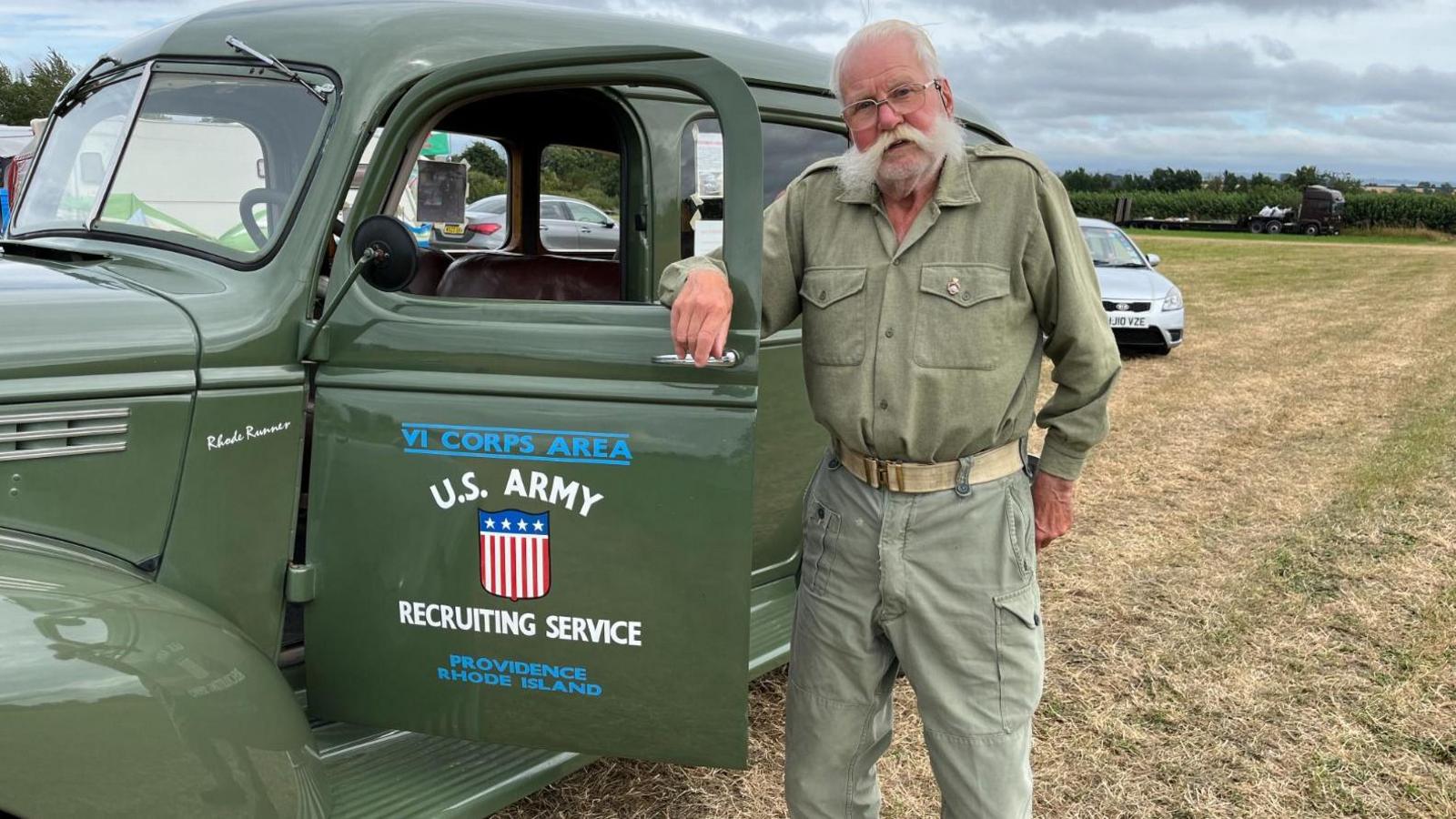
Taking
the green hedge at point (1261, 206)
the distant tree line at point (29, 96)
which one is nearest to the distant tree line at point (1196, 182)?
the green hedge at point (1261, 206)

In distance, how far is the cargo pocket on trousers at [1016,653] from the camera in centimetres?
225

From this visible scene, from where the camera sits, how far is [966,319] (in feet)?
7.23

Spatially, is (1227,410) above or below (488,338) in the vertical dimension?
below

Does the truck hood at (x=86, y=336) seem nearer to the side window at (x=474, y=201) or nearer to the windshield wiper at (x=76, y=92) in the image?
the windshield wiper at (x=76, y=92)

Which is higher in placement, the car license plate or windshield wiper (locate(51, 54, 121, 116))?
windshield wiper (locate(51, 54, 121, 116))

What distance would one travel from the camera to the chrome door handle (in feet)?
7.14

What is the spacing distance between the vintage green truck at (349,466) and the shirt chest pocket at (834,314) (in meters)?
0.21

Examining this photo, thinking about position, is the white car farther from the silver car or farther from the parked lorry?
the parked lorry

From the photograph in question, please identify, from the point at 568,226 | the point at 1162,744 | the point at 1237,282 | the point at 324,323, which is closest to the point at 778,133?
the point at 568,226

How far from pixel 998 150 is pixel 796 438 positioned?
1606mm

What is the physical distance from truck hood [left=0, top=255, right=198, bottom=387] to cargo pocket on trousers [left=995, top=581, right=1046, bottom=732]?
1.74 m

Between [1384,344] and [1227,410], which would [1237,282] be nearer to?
[1384,344]

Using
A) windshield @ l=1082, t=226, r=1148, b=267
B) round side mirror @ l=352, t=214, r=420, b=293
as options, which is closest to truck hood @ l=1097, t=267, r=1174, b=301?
windshield @ l=1082, t=226, r=1148, b=267

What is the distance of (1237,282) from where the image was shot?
20.7m
